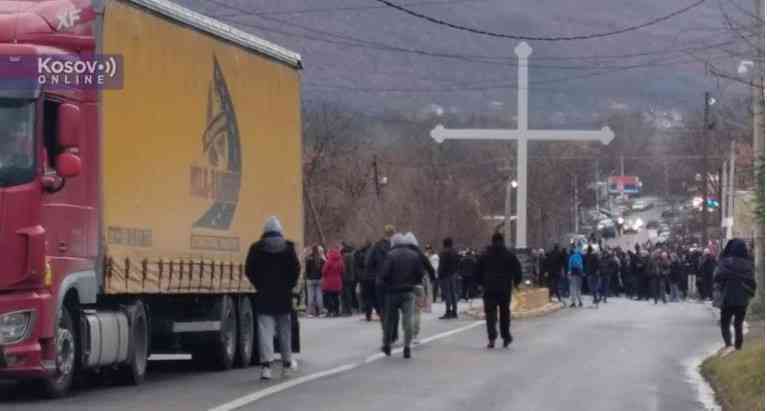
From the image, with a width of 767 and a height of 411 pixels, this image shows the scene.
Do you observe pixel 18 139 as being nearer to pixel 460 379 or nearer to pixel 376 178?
pixel 460 379

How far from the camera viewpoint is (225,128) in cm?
2111

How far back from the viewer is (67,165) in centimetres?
1612

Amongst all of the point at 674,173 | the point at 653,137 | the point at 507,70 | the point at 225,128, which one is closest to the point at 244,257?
the point at 225,128

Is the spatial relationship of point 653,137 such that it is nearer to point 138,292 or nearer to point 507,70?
point 507,70

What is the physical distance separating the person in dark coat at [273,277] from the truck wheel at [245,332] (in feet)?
7.24

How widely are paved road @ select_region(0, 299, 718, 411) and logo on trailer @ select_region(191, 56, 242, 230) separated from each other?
1.81 m

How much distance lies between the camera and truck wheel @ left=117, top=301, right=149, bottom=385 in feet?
61.5

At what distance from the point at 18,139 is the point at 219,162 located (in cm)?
488

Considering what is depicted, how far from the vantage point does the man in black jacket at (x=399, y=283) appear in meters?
24.0

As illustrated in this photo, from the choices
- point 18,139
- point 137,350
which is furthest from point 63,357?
point 137,350

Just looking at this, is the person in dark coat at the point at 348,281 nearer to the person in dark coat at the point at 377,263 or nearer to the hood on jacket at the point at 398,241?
the person in dark coat at the point at 377,263

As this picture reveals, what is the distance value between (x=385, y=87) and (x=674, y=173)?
2698cm

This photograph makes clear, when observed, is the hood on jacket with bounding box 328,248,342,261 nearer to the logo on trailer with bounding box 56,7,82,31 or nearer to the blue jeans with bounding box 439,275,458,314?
the blue jeans with bounding box 439,275,458,314

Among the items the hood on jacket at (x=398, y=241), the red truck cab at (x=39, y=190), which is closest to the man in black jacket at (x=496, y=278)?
the hood on jacket at (x=398, y=241)
